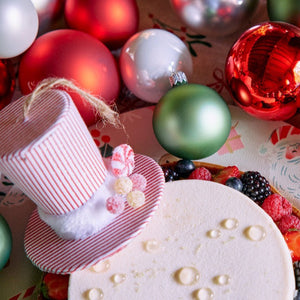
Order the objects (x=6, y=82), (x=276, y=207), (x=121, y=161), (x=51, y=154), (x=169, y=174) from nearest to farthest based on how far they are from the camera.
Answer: (x=51, y=154), (x=121, y=161), (x=276, y=207), (x=169, y=174), (x=6, y=82)

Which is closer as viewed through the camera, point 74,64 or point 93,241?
point 93,241

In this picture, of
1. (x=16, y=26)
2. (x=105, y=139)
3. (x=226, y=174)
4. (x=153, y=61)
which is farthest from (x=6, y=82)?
(x=226, y=174)

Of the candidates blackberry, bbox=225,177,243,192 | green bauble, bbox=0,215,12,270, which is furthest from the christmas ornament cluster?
green bauble, bbox=0,215,12,270

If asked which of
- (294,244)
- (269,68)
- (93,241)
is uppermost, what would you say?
(269,68)

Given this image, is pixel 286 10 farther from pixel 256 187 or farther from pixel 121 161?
pixel 121 161

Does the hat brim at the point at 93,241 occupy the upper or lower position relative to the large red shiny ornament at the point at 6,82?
lower

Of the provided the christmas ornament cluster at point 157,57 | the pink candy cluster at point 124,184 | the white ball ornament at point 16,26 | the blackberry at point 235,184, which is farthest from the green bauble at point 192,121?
the white ball ornament at point 16,26

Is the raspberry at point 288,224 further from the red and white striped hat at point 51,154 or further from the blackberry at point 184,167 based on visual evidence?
the red and white striped hat at point 51,154
